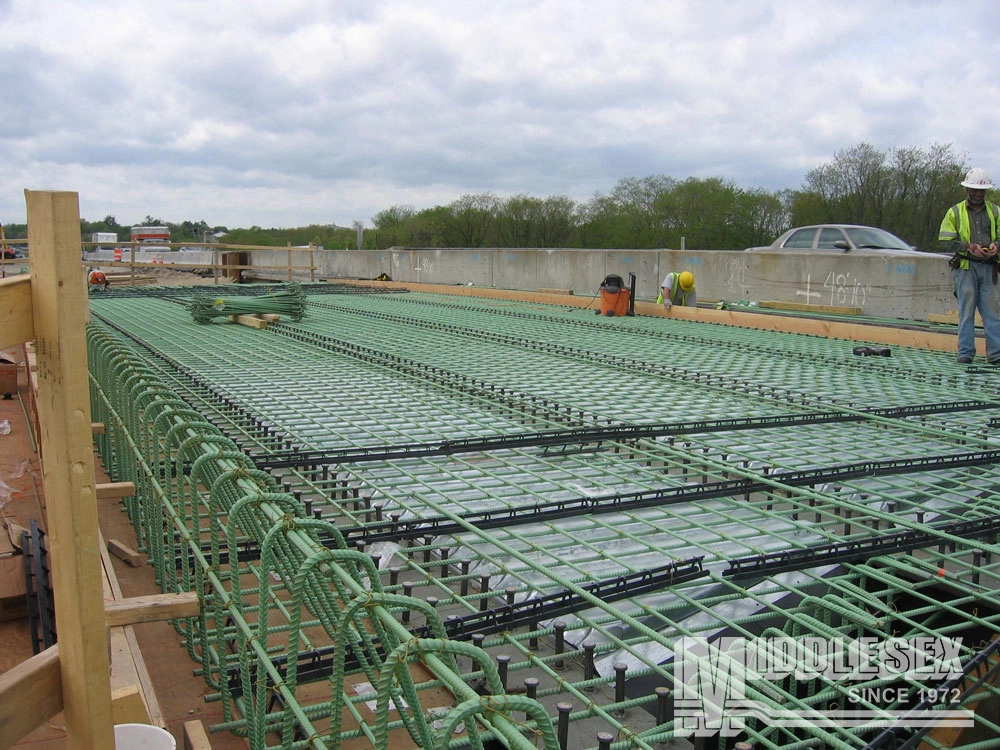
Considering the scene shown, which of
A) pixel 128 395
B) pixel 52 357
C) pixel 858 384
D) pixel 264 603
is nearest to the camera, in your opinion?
pixel 52 357

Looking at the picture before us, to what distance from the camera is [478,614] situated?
10.1 feet

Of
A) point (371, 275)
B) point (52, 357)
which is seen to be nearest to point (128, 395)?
point (52, 357)

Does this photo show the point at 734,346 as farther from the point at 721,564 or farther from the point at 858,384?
the point at 721,564

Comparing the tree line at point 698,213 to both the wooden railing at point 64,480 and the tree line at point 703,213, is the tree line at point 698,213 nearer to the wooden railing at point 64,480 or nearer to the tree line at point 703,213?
the tree line at point 703,213

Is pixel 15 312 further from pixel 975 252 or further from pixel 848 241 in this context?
pixel 848 241

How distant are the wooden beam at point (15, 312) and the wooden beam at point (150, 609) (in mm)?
1297

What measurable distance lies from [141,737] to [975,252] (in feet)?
28.7

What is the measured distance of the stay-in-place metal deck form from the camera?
2479mm

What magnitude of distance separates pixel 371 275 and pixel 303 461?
24091mm

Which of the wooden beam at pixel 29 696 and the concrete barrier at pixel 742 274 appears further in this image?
the concrete barrier at pixel 742 274

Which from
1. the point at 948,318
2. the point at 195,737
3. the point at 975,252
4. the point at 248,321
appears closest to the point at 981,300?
the point at 975,252

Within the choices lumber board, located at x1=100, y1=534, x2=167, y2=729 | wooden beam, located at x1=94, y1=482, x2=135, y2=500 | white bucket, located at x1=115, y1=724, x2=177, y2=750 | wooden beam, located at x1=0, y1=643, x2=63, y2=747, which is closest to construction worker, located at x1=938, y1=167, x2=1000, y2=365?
wooden beam, located at x1=94, y1=482, x2=135, y2=500

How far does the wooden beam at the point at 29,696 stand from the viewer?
181cm

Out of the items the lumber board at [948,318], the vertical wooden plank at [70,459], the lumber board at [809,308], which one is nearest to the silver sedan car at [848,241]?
the lumber board at [809,308]
